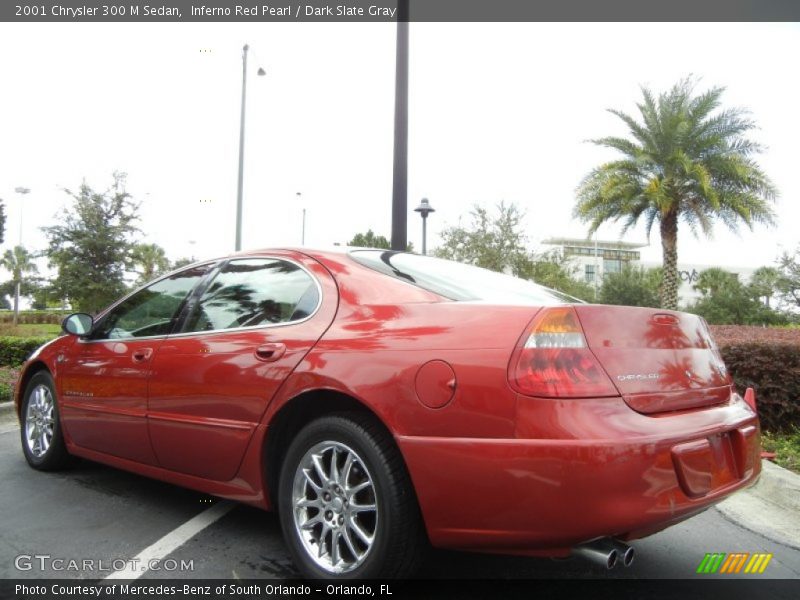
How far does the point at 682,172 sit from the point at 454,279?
1827cm

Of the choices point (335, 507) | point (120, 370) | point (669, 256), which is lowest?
point (335, 507)

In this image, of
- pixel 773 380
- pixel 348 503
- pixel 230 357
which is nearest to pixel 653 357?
pixel 348 503

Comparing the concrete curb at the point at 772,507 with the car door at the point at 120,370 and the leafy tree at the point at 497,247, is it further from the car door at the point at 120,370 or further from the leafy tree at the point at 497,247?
the leafy tree at the point at 497,247

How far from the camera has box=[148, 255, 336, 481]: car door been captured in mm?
2811

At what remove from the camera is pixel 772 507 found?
3.97m

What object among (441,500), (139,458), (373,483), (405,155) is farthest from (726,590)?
(405,155)

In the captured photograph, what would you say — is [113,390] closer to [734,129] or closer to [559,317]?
[559,317]

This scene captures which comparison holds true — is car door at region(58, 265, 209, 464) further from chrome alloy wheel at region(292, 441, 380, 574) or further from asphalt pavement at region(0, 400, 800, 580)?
chrome alloy wheel at region(292, 441, 380, 574)

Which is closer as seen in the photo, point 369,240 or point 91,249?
point 91,249

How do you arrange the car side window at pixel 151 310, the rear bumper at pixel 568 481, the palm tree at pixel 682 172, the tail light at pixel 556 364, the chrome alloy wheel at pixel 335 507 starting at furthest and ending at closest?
the palm tree at pixel 682 172 < the car side window at pixel 151 310 < the chrome alloy wheel at pixel 335 507 < the tail light at pixel 556 364 < the rear bumper at pixel 568 481

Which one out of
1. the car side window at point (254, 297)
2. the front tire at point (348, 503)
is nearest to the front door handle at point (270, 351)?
the car side window at point (254, 297)

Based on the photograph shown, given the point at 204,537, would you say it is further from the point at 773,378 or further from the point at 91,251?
the point at 91,251

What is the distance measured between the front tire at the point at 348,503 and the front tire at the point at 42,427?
2.39 m

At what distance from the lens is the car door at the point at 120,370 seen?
349 cm
